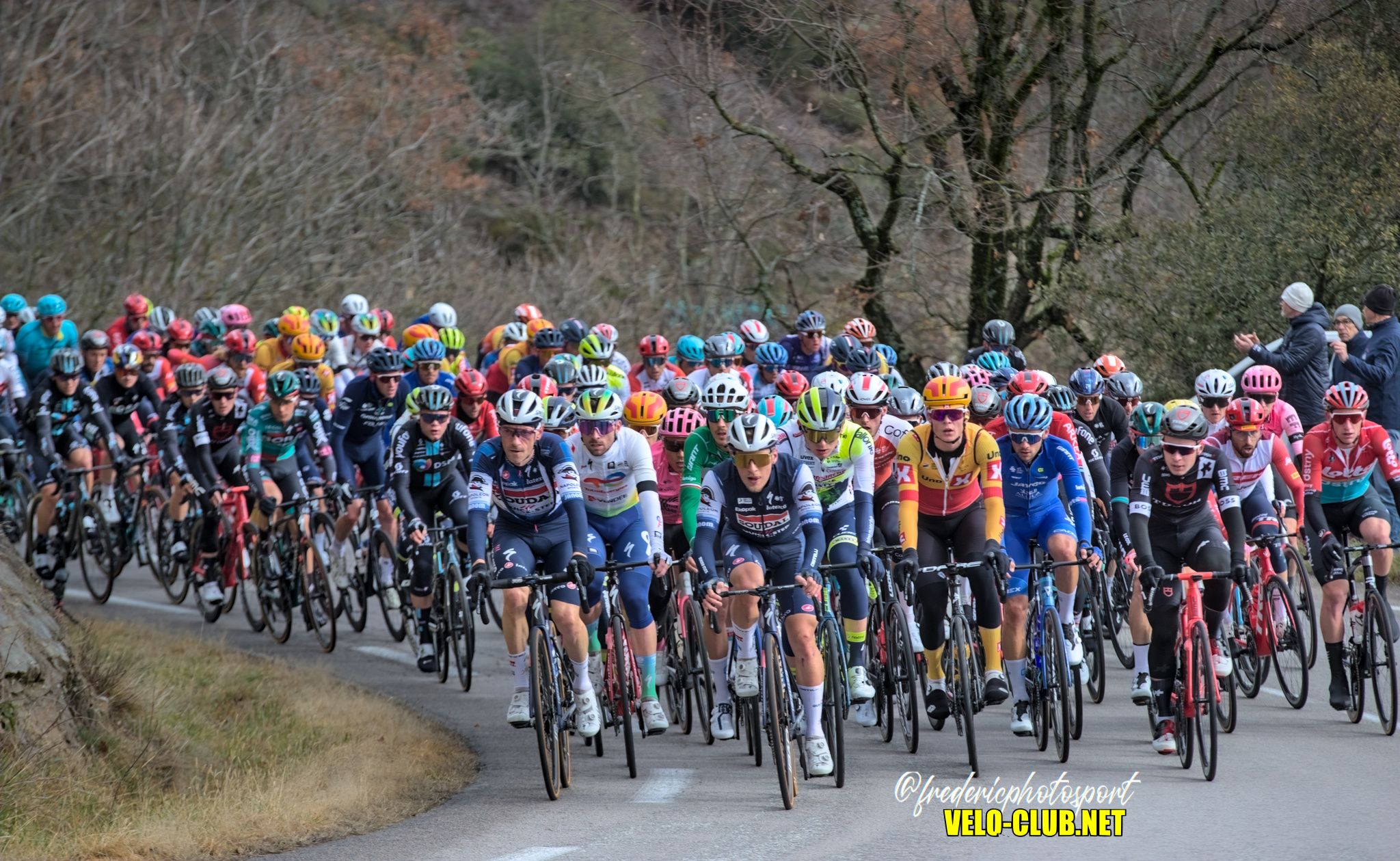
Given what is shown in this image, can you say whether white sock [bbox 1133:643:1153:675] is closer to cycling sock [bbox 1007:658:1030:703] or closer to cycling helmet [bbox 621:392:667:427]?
cycling sock [bbox 1007:658:1030:703]

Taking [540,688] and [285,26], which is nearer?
[540,688]

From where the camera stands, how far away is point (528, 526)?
9672mm

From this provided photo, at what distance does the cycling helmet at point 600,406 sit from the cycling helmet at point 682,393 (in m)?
2.47

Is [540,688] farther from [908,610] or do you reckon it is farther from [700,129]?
[700,129]

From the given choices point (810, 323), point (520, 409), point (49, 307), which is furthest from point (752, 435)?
point (49, 307)

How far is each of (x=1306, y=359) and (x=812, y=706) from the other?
23.4 ft

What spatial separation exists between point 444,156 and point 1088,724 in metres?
27.9

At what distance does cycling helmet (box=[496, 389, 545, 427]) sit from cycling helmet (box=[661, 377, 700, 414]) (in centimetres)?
297

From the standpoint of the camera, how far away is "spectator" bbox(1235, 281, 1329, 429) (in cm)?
1332

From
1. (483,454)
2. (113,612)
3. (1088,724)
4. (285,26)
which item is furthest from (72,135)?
(1088,724)

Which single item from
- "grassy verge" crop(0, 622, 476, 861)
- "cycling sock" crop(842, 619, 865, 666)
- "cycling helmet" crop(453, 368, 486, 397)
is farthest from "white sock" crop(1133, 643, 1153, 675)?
"cycling helmet" crop(453, 368, 486, 397)

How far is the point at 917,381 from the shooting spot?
21656 mm

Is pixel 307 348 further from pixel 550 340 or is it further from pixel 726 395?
pixel 726 395

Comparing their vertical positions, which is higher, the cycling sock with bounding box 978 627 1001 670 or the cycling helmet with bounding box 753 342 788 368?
the cycling helmet with bounding box 753 342 788 368
